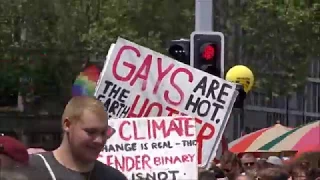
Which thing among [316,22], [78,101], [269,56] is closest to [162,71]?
[78,101]

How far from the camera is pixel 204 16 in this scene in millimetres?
12625

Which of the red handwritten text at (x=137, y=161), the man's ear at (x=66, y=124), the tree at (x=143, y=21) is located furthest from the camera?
the tree at (x=143, y=21)

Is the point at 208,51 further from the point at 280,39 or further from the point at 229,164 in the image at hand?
the point at 280,39

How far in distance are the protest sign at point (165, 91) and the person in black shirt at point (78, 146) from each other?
3.56 m

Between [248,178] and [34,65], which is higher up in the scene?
[248,178]

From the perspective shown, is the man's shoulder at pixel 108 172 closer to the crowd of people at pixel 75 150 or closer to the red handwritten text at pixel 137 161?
the crowd of people at pixel 75 150

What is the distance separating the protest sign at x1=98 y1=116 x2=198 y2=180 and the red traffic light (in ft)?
15.3

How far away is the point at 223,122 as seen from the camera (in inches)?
326

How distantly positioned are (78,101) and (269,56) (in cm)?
2453

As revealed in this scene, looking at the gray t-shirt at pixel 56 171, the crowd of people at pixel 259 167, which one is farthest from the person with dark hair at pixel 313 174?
the gray t-shirt at pixel 56 171

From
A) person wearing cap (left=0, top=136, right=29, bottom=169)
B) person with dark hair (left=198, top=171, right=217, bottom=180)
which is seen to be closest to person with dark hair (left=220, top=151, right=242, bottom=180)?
person with dark hair (left=198, top=171, right=217, bottom=180)

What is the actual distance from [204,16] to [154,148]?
18.0 feet

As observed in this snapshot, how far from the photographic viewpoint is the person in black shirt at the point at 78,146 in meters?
4.54

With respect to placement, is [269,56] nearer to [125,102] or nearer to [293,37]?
[293,37]
